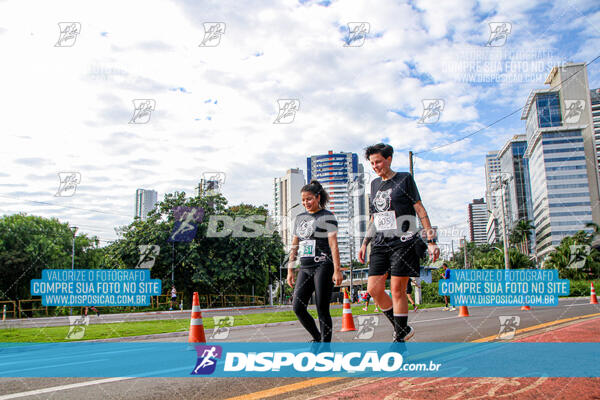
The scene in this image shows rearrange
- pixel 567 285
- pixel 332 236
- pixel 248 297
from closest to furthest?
pixel 332 236 < pixel 567 285 < pixel 248 297

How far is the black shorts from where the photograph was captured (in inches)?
157

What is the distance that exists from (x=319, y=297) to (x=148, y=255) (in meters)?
32.4

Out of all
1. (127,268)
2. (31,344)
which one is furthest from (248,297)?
(31,344)

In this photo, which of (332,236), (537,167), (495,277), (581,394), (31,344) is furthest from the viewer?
(537,167)

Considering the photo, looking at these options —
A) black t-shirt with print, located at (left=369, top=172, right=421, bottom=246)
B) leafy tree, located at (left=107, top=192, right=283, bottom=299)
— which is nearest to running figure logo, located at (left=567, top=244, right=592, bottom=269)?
leafy tree, located at (left=107, top=192, right=283, bottom=299)

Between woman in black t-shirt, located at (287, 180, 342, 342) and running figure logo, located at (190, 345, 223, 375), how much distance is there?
95 centimetres

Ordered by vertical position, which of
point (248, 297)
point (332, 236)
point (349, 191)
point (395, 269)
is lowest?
point (248, 297)

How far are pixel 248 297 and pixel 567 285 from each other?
2592cm

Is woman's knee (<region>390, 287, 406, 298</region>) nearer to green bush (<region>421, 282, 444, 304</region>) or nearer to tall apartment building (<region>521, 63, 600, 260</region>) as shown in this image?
green bush (<region>421, 282, 444, 304</region>)

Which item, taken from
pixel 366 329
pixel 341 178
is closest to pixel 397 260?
pixel 366 329

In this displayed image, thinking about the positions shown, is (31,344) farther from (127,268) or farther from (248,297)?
(248,297)

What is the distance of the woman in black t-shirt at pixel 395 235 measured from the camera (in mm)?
3992

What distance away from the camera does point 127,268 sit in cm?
3462

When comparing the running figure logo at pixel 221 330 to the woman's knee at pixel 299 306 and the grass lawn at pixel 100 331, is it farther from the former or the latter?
the woman's knee at pixel 299 306
